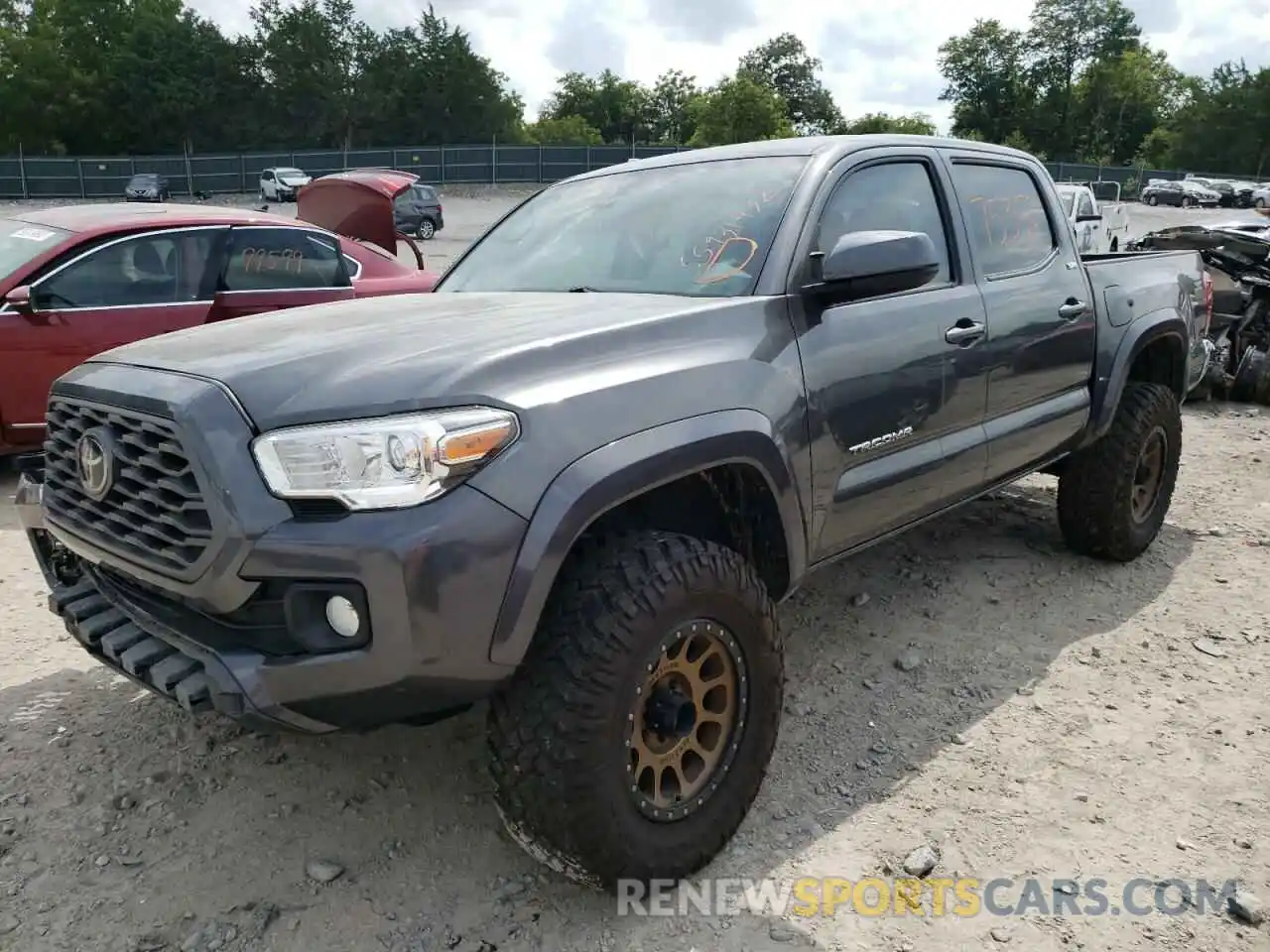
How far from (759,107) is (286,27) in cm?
3481

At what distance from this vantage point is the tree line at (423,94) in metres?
58.5

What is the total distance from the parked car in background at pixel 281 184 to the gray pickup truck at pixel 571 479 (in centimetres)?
3516

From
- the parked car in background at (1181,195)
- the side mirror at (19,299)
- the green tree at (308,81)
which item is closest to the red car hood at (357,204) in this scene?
the side mirror at (19,299)

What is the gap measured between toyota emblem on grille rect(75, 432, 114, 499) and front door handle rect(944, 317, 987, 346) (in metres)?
2.51

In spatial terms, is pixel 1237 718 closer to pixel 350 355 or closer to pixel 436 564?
pixel 436 564

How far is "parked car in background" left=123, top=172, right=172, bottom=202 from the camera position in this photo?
37.2 metres

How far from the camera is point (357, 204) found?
7016mm

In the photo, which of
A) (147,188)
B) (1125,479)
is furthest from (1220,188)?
(1125,479)

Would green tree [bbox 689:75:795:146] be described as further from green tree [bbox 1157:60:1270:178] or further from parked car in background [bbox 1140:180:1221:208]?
green tree [bbox 1157:60:1270:178]

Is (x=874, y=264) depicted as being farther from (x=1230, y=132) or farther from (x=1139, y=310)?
(x=1230, y=132)

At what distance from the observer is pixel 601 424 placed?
7.26ft

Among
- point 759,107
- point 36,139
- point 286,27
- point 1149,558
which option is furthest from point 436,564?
point 286,27

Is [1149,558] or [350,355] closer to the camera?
[350,355]

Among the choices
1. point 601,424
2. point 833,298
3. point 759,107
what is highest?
point 759,107
